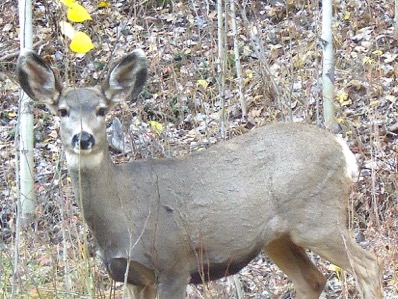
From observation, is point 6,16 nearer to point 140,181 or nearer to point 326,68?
point 326,68

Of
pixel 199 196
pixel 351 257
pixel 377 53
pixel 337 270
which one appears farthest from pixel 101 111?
pixel 377 53

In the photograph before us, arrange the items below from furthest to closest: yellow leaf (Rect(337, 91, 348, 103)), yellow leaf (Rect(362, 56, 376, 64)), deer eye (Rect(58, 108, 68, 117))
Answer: yellow leaf (Rect(362, 56, 376, 64))
yellow leaf (Rect(337, 91, 348, 103))
deer eye (Rect(58, 108, 68, 117))

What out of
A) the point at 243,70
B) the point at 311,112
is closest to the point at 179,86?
the point at 243,70

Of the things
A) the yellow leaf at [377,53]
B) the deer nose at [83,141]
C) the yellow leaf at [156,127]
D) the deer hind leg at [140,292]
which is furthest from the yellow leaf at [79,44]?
the yellow leaf at [377,53]

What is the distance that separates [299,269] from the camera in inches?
280

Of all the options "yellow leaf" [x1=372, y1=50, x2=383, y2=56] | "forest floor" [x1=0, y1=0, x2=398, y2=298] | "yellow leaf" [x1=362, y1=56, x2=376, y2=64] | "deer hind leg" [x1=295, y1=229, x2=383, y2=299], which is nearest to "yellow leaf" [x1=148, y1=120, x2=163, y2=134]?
"forest floor" [x1=0, y1=0, x2=398, y2=298]

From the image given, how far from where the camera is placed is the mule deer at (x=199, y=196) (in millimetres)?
6160

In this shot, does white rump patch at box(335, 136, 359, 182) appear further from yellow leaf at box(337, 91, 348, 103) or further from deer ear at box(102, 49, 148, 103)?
yellow leaf at box(337, 91, 348, 103)

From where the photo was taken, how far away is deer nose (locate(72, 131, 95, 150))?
586cm

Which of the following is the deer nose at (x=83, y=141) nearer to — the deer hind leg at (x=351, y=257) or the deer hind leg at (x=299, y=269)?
the deer hind leg at (x=351, y=257)

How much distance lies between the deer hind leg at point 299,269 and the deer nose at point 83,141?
5.97 ft

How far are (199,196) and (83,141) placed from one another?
40.6 inches

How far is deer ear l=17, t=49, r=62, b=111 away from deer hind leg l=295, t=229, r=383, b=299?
199cm

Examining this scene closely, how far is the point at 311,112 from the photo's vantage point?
10180mm
